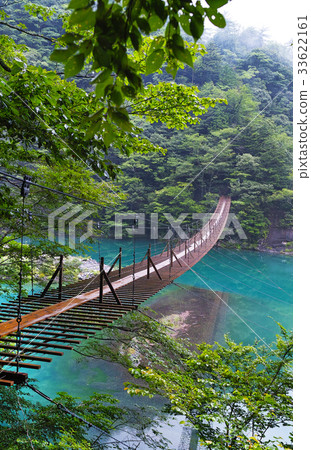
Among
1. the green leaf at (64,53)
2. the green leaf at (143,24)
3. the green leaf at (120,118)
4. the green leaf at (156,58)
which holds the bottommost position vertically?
the green leaf at (120,118)

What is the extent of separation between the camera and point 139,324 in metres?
3.85

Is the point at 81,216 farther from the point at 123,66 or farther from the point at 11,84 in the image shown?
the point at 123,66

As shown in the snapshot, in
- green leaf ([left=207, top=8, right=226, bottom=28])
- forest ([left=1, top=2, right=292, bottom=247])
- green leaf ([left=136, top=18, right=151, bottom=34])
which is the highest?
forest ([left=1, top=2, right=292, bottom=247])

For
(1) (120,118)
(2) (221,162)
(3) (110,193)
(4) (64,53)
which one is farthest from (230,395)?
(2) (221,162)

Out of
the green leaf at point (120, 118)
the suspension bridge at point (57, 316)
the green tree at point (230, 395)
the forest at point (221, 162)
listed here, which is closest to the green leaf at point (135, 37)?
the green leaf at point (120, 118)

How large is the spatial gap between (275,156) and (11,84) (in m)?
14.9

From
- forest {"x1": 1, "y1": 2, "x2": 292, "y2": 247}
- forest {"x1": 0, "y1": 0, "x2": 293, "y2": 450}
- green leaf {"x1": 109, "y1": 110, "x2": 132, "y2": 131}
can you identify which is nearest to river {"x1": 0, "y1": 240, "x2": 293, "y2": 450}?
forest {"x1": 0, "y1": 0, "x2": 293, "y2": 450}

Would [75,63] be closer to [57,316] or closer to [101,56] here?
[101,56]

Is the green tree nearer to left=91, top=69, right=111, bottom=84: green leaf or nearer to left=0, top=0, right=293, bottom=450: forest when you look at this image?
left=0, top=0, right=293, bottom=450: forest

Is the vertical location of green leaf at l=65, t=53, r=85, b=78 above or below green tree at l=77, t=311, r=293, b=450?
above

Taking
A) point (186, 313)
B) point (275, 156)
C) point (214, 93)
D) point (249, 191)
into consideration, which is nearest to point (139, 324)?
point (186, 313)

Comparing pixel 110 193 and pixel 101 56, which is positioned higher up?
pixel 110 193

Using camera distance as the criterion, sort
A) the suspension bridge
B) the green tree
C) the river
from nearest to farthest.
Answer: the suspension bridge → the green tree → the river

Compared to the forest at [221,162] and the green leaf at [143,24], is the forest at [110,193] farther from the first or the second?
the forest at [221,162]
